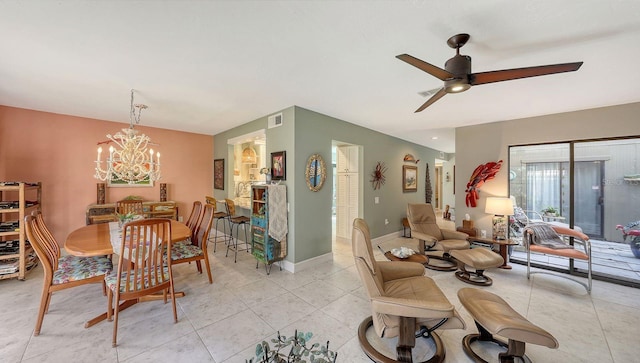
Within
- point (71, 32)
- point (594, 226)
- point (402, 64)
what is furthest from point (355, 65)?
point (594, 226)

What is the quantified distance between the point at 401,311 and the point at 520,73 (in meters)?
1.96

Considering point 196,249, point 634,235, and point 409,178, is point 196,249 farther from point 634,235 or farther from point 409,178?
point 634,235

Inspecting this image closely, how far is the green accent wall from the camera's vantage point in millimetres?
3701

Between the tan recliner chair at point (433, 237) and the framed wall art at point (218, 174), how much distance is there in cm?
446

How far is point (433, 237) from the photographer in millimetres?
3857

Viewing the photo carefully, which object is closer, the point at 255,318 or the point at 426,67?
the point at 426,67

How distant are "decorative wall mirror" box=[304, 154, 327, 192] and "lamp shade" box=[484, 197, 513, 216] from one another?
2907mm

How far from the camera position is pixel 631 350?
2.03 m

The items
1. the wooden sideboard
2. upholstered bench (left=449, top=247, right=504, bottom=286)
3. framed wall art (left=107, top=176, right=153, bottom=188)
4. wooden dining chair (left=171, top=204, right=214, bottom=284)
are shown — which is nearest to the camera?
wooden dining chair (left=171, top=204, right=214, bottom=284)

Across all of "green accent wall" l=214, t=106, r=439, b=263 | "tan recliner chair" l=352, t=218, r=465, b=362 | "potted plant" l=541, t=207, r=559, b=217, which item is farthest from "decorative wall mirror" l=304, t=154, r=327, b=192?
"potted plant" l=541, t=207, r=559, b=217

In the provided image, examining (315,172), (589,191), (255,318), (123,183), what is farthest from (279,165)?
(589,191)

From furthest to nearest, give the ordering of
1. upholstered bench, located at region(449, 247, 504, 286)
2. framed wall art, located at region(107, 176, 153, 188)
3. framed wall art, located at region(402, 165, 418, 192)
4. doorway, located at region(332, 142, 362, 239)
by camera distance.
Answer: framed wall art, located at region(402, 165, 418, 192) < doorway, located at region(332, 142, 362, 239) < framed wall art, located at region(107, 176, 153, 188) < upholstered bench, located at region(449, 247, 504, 286)

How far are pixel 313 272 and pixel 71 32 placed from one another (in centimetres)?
372

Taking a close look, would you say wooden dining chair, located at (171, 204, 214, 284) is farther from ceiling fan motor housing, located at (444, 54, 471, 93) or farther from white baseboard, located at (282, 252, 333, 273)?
ceiling fan motor housing, located at (444, 54, 471, 93)
